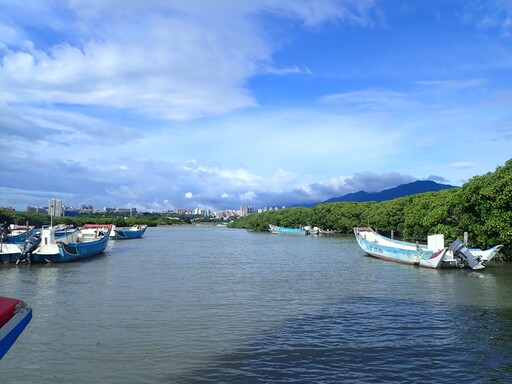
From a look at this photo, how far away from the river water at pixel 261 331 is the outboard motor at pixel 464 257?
19.5ft

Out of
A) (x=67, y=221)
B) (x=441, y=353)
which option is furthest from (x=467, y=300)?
(x=67, y=221)

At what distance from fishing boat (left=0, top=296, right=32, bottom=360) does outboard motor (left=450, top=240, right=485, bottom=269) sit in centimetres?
3430

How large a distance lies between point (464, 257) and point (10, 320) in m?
35.0

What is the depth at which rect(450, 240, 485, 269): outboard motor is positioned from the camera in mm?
35031

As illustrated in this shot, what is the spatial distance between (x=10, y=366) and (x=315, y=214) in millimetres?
117295

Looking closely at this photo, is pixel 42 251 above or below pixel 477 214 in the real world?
below

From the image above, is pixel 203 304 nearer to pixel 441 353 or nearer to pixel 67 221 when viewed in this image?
pixel 441 353

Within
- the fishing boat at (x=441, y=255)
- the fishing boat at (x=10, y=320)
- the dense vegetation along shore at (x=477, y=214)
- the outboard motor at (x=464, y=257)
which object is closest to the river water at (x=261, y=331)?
the fishing boat at (x=10, y=320)

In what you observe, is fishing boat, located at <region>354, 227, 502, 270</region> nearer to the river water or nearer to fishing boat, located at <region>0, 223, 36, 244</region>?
the river water

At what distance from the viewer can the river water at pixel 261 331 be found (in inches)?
464

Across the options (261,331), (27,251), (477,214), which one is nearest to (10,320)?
(261,331)

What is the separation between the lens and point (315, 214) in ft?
417

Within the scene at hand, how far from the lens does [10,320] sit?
6.95 metres

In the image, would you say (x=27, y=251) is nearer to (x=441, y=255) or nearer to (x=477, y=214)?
(x=441, y=255)
